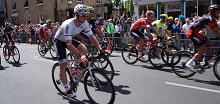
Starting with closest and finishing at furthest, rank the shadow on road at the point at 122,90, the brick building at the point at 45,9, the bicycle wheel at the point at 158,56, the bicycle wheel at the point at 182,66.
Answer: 1. the shadow on road at the point at 122,90
2. the bicycle wheel at the point at 182,66
3. the bicycle wheel at the point at 158,56
4. the brick building at the point at 45,9

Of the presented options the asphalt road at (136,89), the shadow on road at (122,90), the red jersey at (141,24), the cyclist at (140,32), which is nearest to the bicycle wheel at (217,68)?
the asphalt road at (136,89)

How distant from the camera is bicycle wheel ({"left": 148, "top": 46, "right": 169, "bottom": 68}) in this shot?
7.39m

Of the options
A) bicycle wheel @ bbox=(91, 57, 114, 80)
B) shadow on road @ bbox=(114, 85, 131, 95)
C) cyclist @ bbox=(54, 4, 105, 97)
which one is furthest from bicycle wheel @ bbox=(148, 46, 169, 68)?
cyclist @ bbox=(54, 4, 105, 97)

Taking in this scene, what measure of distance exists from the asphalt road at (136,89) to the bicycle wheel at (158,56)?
1.05 feet

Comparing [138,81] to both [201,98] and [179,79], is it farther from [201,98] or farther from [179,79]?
[201,98]

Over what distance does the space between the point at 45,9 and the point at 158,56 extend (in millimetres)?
24269

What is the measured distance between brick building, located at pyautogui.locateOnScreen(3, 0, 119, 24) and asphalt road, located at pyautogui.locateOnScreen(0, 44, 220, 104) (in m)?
21.0

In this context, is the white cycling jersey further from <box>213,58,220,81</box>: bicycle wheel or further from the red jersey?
<box>213,58,220,81</box>: bicycle wheel

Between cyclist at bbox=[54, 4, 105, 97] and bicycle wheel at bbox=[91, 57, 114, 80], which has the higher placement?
cyclist at bbox=[54, 4, 105, 97]

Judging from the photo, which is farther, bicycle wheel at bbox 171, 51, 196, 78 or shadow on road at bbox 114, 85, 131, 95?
bicycle wheel at bbox 171, 51, 196, 78

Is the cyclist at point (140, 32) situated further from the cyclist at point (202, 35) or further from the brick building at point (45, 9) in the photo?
the brick building at point (45, 9)

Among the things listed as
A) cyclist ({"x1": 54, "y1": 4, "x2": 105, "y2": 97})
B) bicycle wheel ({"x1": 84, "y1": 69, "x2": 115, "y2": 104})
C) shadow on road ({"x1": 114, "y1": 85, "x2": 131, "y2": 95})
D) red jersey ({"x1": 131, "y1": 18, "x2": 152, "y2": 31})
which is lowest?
shadow on road ({"x1": 114, "y1": 85, "x2": 131, "y2": 95})

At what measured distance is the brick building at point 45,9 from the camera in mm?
27391

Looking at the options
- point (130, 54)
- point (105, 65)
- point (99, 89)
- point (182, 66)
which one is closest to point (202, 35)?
point (182, 66)
